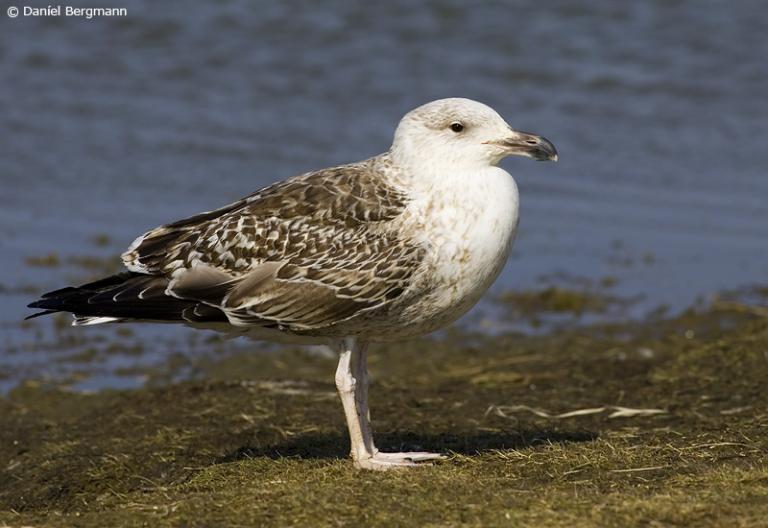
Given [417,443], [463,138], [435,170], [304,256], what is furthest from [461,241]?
[417,443]

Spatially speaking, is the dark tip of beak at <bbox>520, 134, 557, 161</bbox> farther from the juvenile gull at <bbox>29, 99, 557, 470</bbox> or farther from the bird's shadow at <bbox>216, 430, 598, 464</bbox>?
the bird's shadow at <bbox>216, 430, 598, 464</bbox>

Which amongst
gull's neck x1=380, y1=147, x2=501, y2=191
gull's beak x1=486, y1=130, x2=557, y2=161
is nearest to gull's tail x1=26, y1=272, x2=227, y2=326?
gull's neck x1=380, y1=147, x2=501, y2=191

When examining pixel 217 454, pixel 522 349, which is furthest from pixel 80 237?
pixel 217 454

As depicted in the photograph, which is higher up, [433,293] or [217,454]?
[433,293]

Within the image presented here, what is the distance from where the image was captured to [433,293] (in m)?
6.58

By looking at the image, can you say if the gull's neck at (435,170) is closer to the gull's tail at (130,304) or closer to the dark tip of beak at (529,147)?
the dark tip of beak at (529,147)

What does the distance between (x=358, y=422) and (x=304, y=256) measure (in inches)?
33.7

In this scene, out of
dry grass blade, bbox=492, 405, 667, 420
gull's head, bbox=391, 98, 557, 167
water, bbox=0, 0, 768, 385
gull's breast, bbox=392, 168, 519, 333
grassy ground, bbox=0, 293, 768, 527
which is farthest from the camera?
water, bbox=0, 0, 768, 385

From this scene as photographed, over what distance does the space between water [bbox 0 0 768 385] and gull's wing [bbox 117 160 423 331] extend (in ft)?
11.4

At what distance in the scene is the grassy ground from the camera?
5691mm

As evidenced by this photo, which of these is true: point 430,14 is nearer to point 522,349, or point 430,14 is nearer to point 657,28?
point 657,28

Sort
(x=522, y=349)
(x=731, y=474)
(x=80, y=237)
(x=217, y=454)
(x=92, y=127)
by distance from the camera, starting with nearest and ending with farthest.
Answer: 1. (x=731, y=474)
2. (x=217, y=454)
3. (x=522, y=349)
4. (x=80, y=237)
5. (x=92, y=127)

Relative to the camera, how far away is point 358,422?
6844 millimetres

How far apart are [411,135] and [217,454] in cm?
208
